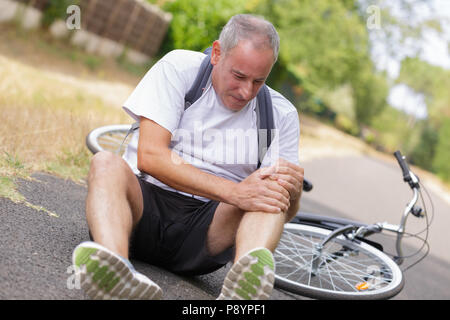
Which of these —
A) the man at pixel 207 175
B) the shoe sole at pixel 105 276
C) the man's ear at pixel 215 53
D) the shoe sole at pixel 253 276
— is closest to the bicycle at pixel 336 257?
the man at pixel 207 175

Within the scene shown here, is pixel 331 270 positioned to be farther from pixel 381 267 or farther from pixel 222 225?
pixel 222 225

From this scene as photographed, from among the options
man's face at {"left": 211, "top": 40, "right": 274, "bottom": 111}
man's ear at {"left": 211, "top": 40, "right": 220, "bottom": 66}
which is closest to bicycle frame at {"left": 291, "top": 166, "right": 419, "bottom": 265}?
man's face at {"left": 211, "top": 40, "right": 274, "bottom": 111}

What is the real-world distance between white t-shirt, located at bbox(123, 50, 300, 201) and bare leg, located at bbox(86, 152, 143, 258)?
353mm

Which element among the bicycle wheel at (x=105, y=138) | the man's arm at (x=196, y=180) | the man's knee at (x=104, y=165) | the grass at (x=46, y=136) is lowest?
the grass at (x=46, y=136)

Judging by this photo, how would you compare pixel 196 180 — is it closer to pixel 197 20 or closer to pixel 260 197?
pixel 260 197

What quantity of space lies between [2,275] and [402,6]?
83.8 feet

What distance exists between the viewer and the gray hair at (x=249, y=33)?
9.82 feet

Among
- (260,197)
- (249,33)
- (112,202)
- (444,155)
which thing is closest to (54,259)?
(112,202)

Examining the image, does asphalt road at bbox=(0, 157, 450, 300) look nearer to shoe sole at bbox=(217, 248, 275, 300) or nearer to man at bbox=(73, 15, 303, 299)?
man at bbox=(73, 15, 303, 299)

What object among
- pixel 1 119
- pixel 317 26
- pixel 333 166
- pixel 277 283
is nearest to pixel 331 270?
pixel 277 283

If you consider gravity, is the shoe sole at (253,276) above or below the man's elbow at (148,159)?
below

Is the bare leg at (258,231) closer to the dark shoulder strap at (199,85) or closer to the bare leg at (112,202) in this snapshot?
the bare leg at (112,202)

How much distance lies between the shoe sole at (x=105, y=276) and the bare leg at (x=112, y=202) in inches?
5.3

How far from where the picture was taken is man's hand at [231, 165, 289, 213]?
285 centimetres
